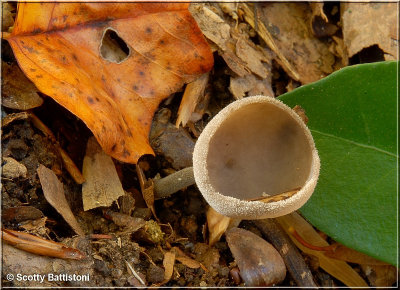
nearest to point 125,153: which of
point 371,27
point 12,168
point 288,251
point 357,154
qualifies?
point 12,168

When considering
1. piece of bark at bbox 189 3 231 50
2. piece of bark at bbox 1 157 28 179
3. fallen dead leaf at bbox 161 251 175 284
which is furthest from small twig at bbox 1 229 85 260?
piece of bark at bbox 189 3 231 50

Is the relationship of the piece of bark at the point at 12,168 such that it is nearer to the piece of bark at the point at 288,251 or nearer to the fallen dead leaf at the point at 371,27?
the piece of bark at the point at 288,251

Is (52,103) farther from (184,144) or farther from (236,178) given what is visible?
(236,178)

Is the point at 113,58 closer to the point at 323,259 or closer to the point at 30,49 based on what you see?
the point at 30,49

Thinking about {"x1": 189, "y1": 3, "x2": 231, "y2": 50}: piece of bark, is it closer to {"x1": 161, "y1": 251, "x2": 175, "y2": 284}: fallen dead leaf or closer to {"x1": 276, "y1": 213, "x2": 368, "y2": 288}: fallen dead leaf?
{"x1": 276, "y1": 213, "x2": 368, "y2": 288}: fallen dead leaf

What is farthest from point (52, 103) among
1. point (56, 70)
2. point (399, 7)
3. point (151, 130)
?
point (399, 7)

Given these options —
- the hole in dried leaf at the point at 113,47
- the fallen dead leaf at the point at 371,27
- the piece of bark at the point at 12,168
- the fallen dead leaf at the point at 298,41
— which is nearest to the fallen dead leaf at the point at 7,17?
the hole in dried leaf at the point at 113,47
